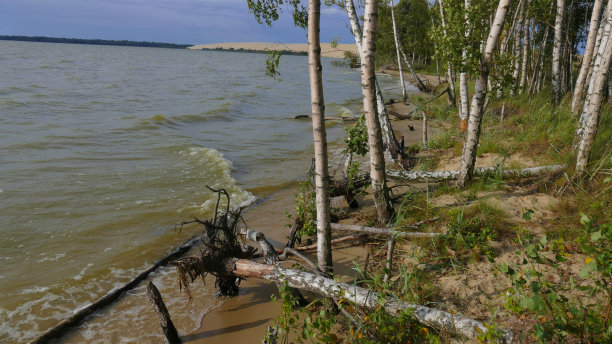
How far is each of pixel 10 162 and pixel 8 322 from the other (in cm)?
851

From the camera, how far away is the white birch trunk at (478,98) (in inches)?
245

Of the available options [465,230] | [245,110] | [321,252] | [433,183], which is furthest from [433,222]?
[245,110]

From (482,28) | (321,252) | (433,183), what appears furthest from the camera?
(433,183)

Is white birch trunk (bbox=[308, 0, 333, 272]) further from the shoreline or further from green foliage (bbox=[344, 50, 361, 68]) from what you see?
green foliage (bbox=[344, 50, 361, 68])

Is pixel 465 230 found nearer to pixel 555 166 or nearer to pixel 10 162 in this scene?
pixel 555 166

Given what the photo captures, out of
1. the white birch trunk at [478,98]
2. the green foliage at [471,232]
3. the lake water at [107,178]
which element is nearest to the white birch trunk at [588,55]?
the white birch trunk at [478,98]

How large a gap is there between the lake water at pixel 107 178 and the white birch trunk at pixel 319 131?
2.02 meters

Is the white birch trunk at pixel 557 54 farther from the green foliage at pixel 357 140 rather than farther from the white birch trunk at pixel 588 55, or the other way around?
the green foliage at pixel 357 140

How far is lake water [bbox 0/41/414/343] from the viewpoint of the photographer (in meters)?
6.28

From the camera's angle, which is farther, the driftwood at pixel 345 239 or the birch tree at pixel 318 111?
the driftwood at pixel 345 239

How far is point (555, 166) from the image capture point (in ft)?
23.1

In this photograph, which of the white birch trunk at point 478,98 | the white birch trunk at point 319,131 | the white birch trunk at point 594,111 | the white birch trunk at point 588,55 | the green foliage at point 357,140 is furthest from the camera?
the white birch trunk at point 588,55

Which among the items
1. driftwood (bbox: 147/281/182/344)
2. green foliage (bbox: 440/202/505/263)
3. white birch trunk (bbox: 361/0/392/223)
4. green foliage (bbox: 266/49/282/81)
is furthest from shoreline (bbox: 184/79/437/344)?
green foliage (bbox: 266/49/282/81)

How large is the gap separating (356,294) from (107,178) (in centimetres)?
925
